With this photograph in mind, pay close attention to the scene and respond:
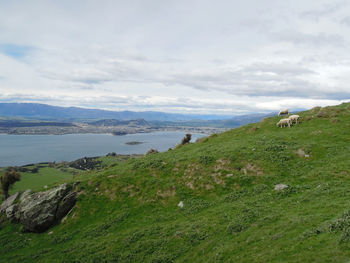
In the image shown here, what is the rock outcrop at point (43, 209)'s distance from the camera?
24.3m

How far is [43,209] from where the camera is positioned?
25156 mm

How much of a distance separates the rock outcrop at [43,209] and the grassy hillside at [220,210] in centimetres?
116

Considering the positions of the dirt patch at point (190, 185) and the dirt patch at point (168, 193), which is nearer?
the dirt patch at point (168, 193)

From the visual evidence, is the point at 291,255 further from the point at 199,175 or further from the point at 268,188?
the point at 199,175

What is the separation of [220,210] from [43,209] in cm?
2107

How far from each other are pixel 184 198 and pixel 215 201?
3635 mm

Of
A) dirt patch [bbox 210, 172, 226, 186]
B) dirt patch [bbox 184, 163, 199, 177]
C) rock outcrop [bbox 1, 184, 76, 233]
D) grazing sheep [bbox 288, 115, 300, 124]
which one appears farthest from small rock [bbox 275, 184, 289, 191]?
rock outcrop [bbox 1, 184, 76, 233]

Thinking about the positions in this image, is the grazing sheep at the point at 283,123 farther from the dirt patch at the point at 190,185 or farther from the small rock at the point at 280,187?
the dirt patch at the point at 190,185

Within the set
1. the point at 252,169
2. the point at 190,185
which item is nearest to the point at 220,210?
the point at 190,185

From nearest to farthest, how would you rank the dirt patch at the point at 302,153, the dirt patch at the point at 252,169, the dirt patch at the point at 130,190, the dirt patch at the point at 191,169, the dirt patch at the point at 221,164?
the dirt patch at the point at 252,169
the dirt patch at the point at 130,190
the dirt patch at the point at 302,153
the dirt patch at the point at 221,164
the dirt patch at the point at 191,169

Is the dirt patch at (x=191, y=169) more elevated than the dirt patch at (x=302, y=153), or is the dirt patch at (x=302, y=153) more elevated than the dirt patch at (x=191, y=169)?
the dirt patch at (x=302, y=153)

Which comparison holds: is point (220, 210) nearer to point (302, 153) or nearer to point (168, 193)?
point (168, 193)

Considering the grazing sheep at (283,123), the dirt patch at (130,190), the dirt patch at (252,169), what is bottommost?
the dirt patch at (130,190)

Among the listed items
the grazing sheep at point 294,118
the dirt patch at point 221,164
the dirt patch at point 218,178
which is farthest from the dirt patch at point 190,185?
the grazing sheep at point 294,118
